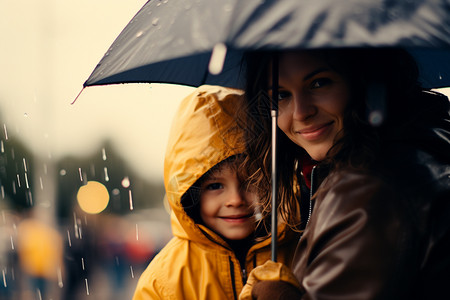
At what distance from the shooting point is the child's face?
2998 mm

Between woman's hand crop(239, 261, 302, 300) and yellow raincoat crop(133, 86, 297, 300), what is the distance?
765 mm

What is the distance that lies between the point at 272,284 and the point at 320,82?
2.81ft

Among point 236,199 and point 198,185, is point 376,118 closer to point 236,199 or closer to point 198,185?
point 236,199

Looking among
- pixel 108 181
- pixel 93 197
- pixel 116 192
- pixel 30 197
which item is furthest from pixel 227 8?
pixel 116 192

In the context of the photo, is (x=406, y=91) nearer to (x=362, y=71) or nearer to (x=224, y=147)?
(x=362, y=71)

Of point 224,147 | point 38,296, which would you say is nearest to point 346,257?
point 224,147

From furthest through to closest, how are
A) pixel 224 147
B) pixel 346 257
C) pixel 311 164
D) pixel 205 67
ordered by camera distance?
pixel 205 67 < pixel 224 147 < pixel 311 164 < pixel 346 257

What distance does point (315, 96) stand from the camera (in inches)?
88.0

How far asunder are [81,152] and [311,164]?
45.6 m

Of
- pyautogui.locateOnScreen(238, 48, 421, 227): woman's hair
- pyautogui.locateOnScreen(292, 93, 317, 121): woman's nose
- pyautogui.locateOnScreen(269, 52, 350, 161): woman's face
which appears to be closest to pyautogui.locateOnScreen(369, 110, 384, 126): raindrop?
pyautogui.locateOnScreen(238, 48, 421, 227): woman's hair

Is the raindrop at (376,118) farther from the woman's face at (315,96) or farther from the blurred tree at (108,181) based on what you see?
the blurred tree at (108,181)

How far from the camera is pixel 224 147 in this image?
302cm

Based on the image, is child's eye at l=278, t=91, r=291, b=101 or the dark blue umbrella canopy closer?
the dark blue umbrella canopy

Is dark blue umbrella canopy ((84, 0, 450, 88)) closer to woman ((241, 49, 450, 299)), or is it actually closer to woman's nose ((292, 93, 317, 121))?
woman ((241, 49, 450, 299))
